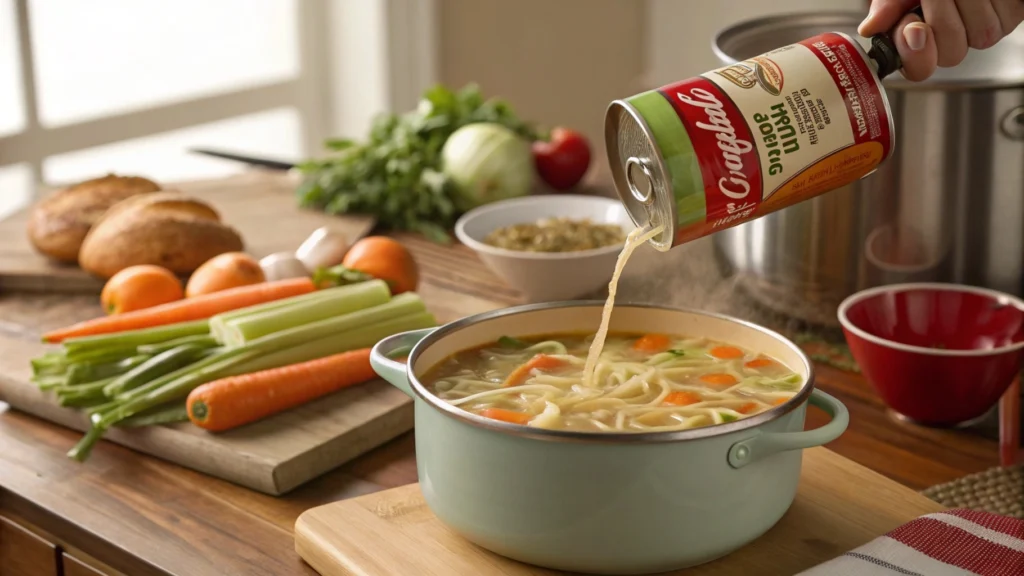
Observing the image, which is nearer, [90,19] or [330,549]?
[330,549]

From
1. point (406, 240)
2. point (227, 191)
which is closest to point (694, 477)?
point (406, 240)

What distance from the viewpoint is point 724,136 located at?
1.08 m

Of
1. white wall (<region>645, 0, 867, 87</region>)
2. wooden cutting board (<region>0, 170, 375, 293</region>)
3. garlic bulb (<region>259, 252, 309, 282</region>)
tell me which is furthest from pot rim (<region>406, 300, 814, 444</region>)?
white wall (<region>645, 0, 867, 87</region>)

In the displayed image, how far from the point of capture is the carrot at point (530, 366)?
49.3 inches

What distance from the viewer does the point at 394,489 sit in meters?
1.28

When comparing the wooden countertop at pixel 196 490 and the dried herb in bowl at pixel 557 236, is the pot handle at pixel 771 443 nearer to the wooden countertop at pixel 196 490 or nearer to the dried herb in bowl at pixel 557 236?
the wooden countertop at pixel 196 490

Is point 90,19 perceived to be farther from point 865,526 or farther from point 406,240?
point 865,526

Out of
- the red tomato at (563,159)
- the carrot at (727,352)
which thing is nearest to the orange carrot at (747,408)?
the carrot at (727,352)

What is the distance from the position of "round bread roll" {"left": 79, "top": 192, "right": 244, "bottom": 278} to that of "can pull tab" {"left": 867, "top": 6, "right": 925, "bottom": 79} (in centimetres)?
126

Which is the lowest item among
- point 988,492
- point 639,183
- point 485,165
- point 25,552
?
point 25,552

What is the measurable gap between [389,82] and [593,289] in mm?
2151

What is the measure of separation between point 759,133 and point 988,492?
0.58m

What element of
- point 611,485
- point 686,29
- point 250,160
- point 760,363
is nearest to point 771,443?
point 611,485

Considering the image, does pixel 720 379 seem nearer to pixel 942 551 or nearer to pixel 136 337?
pixel 942 551
